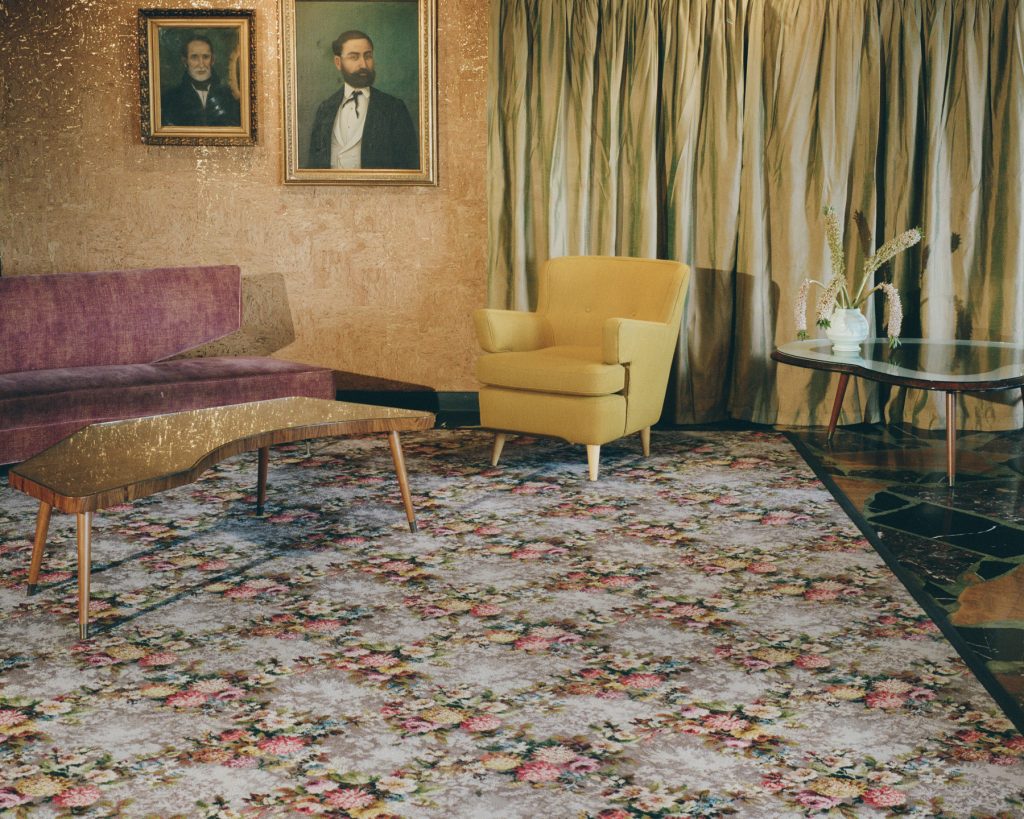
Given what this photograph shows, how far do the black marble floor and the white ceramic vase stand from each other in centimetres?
47

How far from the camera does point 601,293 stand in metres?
5.11

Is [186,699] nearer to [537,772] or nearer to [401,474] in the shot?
[537,772]

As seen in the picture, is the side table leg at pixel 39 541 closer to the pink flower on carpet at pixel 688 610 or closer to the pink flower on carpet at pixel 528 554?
the pink flower on carpet at pixel 528 554

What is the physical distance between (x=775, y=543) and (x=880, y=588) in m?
0.49

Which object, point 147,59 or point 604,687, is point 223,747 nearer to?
point 604,687

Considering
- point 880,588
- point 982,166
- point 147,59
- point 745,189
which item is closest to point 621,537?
point 880,588

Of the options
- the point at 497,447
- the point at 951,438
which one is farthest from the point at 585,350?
the point at 951,438

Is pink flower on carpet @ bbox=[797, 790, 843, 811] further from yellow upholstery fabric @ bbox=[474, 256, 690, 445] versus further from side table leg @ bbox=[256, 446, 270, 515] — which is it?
yellow upholstery fabric @ bbox=[474, 256, 690, 445]

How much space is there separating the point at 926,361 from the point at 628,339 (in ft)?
4.11

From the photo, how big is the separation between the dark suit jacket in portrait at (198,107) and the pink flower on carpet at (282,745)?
13.1 ft

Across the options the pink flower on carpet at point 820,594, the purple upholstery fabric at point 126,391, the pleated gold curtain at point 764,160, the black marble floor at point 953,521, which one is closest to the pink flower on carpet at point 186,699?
the pink flower on carpet at point 820,594

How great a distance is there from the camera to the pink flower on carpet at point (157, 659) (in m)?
2.70

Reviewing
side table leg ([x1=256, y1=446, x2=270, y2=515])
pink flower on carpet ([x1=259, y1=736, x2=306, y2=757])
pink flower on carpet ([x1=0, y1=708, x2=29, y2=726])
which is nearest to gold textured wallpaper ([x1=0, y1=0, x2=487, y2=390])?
side table leg ([x1=256, y1=446, x2=270, y2=515])

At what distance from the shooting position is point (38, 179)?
5617mm
